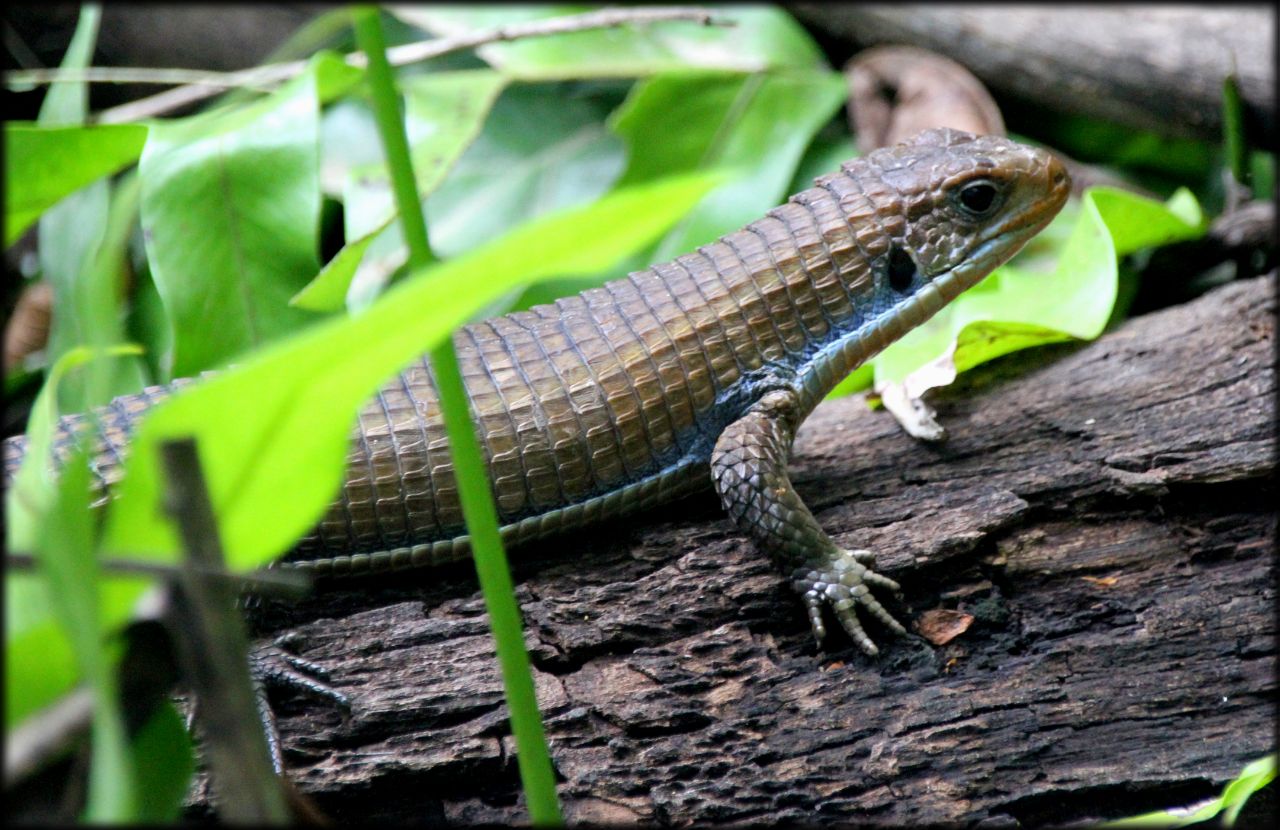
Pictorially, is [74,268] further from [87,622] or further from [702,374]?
[87,622]

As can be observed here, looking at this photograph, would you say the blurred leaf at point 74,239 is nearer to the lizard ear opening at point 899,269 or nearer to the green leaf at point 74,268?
the green leaf at point 74,268

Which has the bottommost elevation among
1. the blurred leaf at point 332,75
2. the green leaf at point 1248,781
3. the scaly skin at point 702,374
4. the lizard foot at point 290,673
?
the green leaf at point 1248,781

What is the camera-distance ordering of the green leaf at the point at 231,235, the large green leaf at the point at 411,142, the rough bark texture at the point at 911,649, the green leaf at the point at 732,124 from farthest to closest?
1. the green leaf at the point at 732,124
2. the large green leaf at the point at 411,142
3. the green leaf at the point at 231,235
4. the rough bark texture at the point at 911,649

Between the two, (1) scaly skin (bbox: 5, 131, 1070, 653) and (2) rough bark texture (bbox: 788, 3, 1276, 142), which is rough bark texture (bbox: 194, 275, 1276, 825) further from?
(2) rough bark texture (bbox: 788, 3, 1276, 142)

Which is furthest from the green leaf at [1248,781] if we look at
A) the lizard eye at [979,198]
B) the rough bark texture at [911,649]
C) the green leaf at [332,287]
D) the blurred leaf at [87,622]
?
the green leaf at [332,287]

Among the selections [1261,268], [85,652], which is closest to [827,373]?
[1261,268]

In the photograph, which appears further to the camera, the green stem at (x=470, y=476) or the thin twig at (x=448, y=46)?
the thin twig at (x=448, y=46)

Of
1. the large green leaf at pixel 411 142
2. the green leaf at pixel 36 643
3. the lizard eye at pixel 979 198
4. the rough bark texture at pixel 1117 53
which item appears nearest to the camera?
the green leaf at pixel 36 643

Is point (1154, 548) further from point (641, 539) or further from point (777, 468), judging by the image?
point (641, 539)
